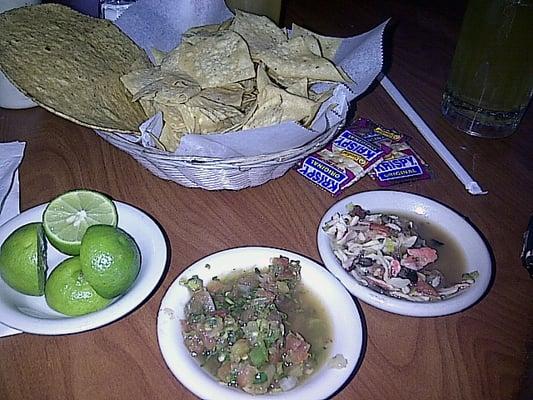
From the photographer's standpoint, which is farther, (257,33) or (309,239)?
(257,33)

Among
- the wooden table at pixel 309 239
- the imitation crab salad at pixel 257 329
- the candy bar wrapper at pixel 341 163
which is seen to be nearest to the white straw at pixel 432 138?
the wooden table at pixel 309 239

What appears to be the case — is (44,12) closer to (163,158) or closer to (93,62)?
(93,62)

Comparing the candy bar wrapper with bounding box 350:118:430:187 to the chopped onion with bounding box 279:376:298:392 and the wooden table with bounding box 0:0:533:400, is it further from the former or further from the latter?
the chopped onion with bounding box 279:376:298:392

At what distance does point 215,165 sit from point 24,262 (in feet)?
0.96

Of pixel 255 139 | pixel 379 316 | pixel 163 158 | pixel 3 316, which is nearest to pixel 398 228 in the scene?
pixel 379 316

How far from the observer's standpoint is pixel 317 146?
38.4 inches

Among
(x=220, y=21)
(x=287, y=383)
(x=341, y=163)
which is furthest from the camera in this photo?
(x=220, y=21)

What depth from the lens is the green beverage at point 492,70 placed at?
1.10 m

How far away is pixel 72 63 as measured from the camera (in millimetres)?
1039

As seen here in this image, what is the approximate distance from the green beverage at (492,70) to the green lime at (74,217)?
2.43 feet

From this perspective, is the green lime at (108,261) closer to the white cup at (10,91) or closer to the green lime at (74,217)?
the green lime at (74,217)

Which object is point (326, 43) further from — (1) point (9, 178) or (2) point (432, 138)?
(1) point (9, 178)

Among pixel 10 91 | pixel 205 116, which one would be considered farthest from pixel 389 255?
pixel 10 91

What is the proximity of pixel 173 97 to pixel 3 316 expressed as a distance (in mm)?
433
